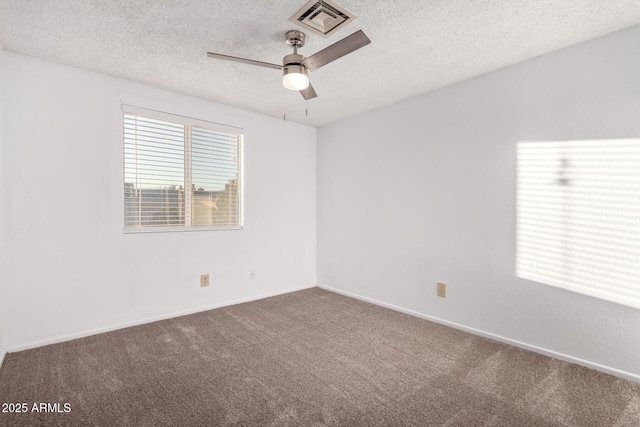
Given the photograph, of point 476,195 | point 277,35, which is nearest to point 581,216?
point 476,195

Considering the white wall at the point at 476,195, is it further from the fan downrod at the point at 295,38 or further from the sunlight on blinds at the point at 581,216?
the fan downrod at the point at 295,38

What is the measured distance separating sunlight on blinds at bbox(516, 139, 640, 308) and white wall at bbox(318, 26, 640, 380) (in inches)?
3.0

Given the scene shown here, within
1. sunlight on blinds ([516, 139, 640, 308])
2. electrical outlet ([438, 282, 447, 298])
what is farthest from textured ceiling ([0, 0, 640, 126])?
electrical outlet ([438, 282, 447, 298])

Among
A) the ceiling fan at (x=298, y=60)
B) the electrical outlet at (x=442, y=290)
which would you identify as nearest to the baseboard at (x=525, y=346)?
the electrical outlet at (x=442, y=290)

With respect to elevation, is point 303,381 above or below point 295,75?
below

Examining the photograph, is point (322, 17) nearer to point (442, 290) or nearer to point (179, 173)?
point (179, 173)

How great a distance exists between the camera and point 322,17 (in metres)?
1.83

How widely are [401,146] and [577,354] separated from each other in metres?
2.23

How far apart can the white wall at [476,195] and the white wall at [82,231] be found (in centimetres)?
147

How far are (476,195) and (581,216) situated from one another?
733mm

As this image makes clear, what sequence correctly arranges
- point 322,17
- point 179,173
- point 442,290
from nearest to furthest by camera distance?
1. point 322,17
2. point 442,290
3. point 179,173

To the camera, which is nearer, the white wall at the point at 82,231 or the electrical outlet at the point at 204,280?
the white wall at the point at 82,231

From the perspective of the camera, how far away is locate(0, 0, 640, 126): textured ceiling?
1.76 m

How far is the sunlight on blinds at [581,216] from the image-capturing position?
77.0 inches
